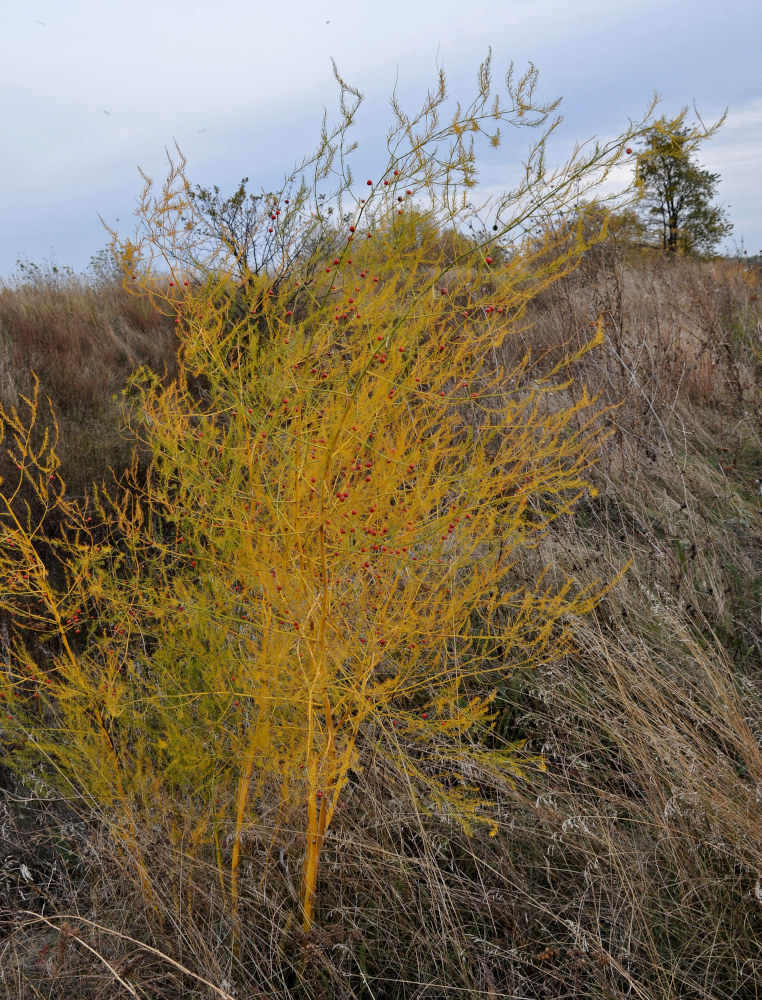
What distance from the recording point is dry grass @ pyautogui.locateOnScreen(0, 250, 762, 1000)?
1826 millimetres

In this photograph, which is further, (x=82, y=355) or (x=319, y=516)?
(x=82, y=355)

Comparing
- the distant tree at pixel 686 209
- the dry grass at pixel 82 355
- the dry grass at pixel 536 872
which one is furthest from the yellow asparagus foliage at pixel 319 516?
the distant tree at pixel 686 209

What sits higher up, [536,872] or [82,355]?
[82,355]

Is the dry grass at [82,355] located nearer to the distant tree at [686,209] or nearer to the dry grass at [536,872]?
the dry grass at [536,872]

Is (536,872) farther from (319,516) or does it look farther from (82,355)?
(82,355)

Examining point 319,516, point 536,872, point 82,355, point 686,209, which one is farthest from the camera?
point 686,209

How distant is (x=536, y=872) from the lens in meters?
2.16

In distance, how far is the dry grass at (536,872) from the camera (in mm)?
1826

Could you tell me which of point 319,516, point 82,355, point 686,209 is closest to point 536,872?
point 319,516

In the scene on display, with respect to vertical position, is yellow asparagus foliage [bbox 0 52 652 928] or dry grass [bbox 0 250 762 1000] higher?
yellow asparagus foliage [bbox 0 52 652 928]

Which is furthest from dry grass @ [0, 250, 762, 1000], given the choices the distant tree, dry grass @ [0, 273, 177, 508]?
the distant tree

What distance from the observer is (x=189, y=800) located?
2.40 metres

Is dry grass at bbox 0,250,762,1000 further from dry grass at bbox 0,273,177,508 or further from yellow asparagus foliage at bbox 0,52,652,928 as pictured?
dry grass at bbox 0,273,177,508

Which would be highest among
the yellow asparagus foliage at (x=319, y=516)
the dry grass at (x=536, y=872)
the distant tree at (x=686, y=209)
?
the distant tree at (x=686, y=209)
